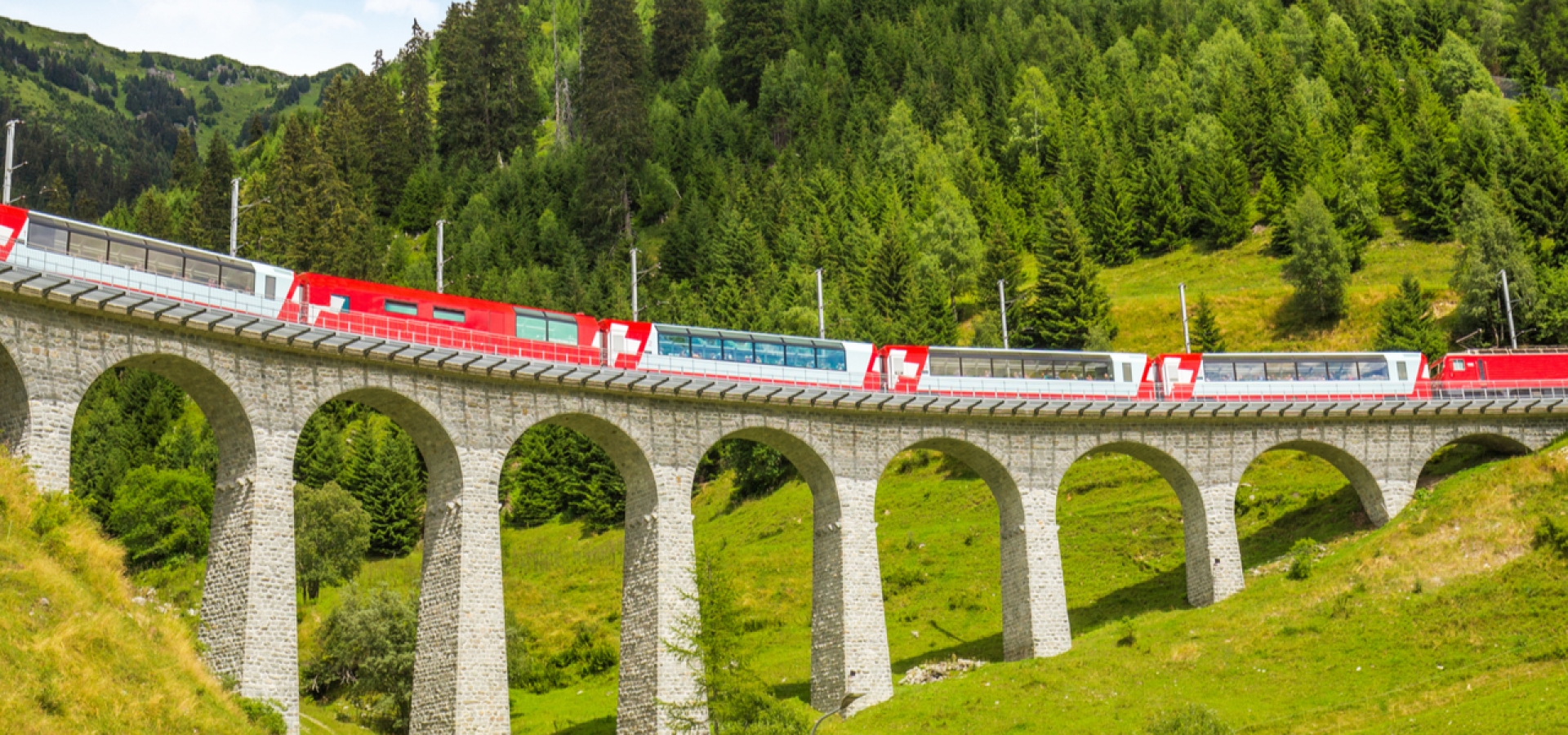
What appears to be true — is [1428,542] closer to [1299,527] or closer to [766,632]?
[1299,527]

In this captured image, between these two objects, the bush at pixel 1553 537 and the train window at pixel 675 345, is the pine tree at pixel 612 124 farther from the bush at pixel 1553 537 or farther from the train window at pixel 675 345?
the bush at pixel 1553 537

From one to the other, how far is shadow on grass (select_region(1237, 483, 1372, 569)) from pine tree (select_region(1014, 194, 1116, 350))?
29043 millimetres

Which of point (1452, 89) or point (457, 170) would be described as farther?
point (457, 170)

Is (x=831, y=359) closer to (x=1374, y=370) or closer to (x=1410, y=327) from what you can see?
(x=1374, y=370)

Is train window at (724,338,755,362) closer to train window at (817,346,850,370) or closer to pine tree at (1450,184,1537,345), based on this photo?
train window at (817,346,850,370)

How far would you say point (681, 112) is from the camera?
16500 centimetres

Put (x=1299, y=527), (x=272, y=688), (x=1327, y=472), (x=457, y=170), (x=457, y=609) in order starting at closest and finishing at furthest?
(x=272, y=688) < (x=457, y=609) < (x=1299, y=527) < (x=1327, y=472) < (x=457, y=170)

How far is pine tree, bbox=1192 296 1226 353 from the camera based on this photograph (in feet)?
295

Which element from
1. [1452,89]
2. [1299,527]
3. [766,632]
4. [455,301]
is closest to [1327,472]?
[1299,527]

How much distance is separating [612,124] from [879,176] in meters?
28.8

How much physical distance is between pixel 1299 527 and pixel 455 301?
141ft

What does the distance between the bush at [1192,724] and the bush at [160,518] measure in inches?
2561

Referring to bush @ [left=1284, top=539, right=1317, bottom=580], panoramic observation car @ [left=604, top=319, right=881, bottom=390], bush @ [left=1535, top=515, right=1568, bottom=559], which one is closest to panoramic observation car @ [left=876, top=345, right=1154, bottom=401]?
panoramic observation car @ [left=604, top=319, right=881, bottom=390]

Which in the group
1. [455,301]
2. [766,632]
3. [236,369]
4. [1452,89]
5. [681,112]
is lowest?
[766,632]
